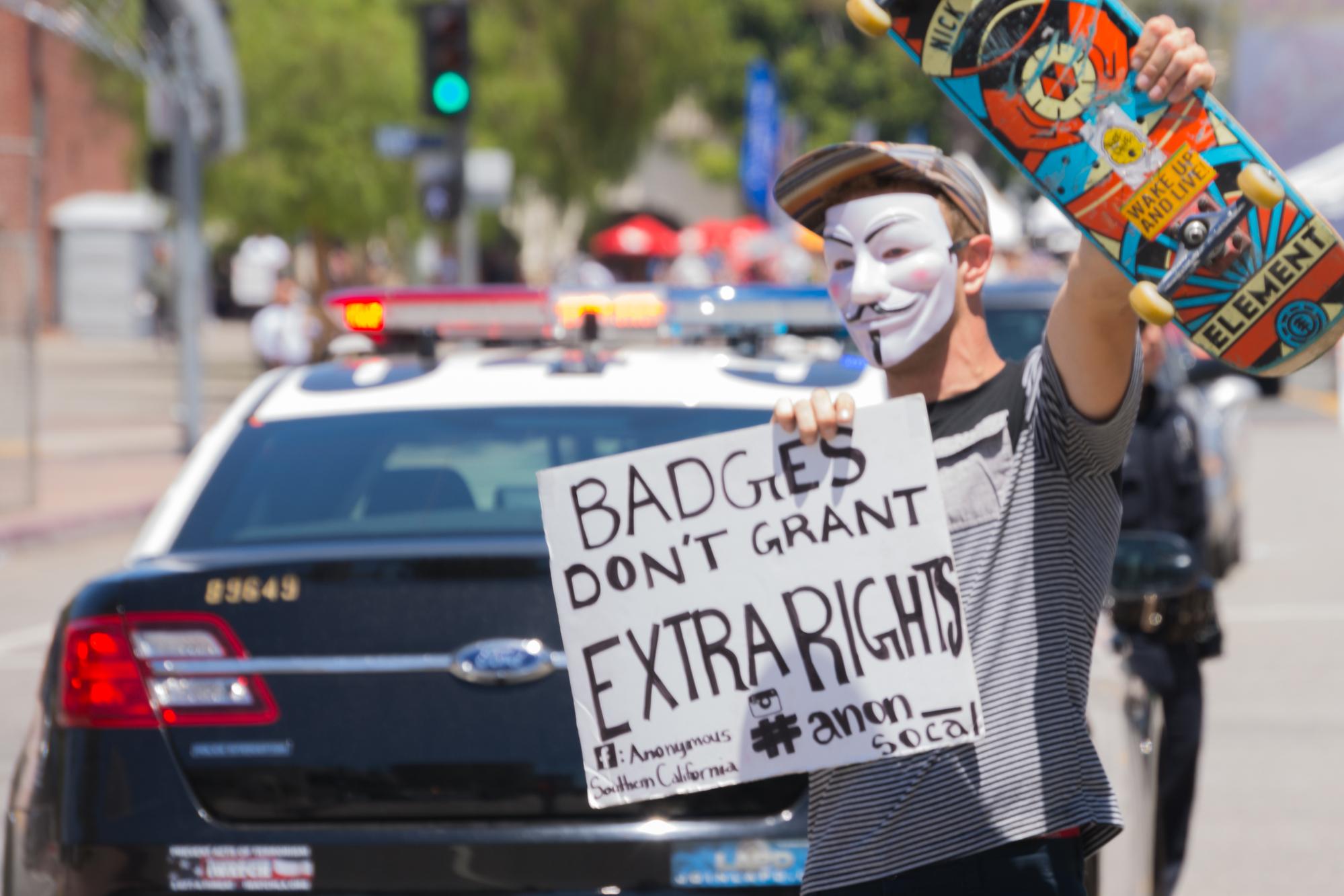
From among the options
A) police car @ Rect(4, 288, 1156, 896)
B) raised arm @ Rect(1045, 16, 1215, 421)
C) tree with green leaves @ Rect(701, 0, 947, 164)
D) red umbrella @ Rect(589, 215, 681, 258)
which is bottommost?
red umbrella @ Rect(589, 215, 681, 258)

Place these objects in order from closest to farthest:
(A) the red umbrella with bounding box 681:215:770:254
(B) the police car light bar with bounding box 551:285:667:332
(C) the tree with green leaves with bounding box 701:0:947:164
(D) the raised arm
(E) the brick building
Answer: (D) the raised arm
(B) the police car light bar with bounding box 551:285:667:332
(A) the red umbrella with bounding box 681:215:770:254
(E) the brick building
(C) the tree with green leaves with bounding box 701:0:947:164

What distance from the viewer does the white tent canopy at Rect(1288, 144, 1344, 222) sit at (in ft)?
153

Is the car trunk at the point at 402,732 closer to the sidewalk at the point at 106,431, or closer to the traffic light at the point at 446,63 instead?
the sidewalk at the point at 106,431

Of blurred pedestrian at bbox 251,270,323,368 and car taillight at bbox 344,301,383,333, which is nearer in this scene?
car taillight at bbox 344,301,383,333

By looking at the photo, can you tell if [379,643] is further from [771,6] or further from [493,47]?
[771,6]

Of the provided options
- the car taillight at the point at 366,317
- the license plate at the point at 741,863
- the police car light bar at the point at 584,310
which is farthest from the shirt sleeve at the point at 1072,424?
the car taillight at the point at 366,317

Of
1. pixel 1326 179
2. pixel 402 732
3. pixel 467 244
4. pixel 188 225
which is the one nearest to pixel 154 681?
pixel 402 732

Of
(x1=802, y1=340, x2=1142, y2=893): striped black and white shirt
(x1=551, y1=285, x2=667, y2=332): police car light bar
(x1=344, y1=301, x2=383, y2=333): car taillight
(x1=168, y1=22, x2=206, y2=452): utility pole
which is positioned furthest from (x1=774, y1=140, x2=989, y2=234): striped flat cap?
(x1=168, y1=22, x2=206, y2=452): utility pole

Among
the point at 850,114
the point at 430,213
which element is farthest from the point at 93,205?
the point at 430,213

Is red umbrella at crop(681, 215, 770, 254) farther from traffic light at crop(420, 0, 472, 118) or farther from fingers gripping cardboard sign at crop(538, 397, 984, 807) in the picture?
fingers gripping cardboard sign at crop(538, 397, 984, 807)

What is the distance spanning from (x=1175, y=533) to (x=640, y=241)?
4933cm

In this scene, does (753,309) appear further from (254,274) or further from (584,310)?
(254,274)

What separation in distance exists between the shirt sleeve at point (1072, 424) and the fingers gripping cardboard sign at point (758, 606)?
161mm

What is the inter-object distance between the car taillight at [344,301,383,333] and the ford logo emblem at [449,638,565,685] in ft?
5.11
